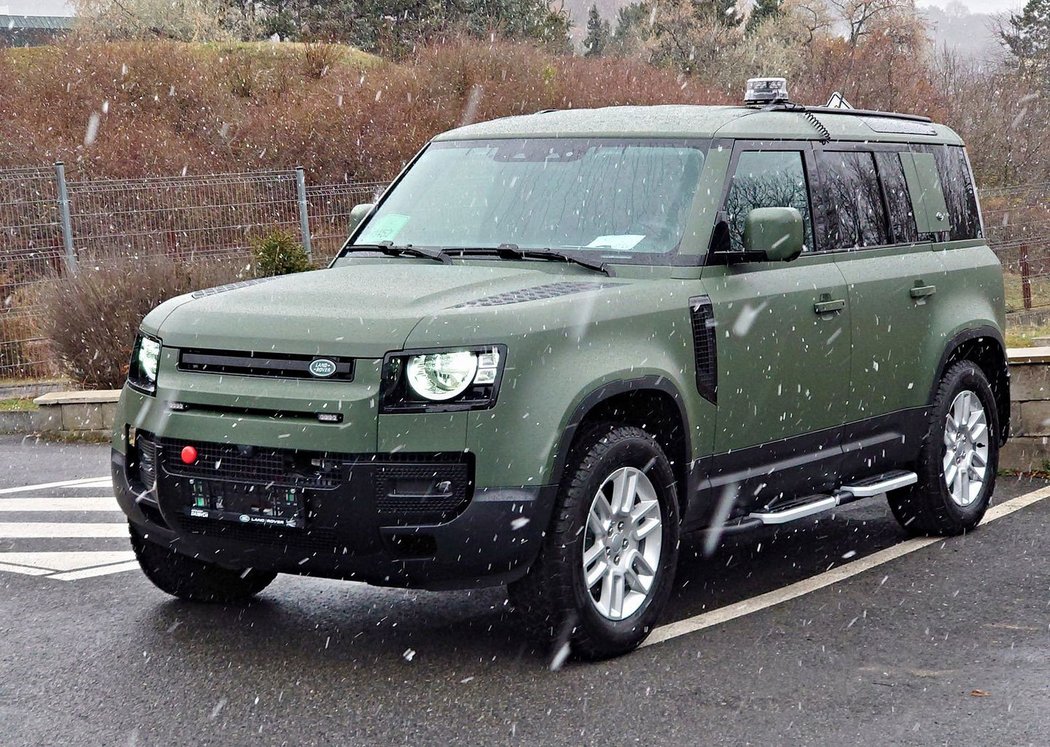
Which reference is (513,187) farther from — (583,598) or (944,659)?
(944,659)

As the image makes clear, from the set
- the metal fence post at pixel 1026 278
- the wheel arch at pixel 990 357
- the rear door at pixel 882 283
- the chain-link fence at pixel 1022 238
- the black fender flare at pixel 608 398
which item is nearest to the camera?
the black fender flare at pixel 608 398

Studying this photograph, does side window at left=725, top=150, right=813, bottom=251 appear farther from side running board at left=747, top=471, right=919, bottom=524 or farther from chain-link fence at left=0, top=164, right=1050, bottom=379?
chain-link fence at left=0, top=164, right=1050, bottom=379

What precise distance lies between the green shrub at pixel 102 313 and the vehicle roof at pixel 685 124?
706cm

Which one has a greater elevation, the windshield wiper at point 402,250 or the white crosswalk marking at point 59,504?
the windshield wiper at point 402,250

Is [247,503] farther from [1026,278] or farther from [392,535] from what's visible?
[1026,278]

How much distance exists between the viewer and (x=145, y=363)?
5.68m

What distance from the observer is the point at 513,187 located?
21.3 ft

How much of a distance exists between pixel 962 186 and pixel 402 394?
4.31 m

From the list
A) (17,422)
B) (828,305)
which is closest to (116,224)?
(17,422)

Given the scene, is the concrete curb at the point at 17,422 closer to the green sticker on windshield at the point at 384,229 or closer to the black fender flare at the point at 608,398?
the green sticker on windshield at the point at 384,229

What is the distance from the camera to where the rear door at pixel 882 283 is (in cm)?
690

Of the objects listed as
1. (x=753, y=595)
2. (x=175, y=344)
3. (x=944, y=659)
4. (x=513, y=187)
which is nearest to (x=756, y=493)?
(x=753, y=595)

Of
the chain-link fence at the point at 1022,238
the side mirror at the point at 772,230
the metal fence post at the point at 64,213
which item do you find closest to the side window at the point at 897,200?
the side mirror at the point at 772,230

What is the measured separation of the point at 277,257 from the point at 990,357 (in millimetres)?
8533
